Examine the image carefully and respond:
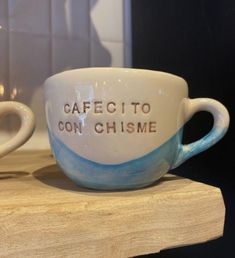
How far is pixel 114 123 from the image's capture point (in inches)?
9.7

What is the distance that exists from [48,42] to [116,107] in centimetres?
43

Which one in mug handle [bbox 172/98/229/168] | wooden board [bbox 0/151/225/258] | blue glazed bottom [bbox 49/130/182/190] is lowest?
wooden board [bbox 0/151/225/258]

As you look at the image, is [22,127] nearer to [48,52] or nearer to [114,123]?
[114,123]

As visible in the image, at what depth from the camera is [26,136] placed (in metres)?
0.31

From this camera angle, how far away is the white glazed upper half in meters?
0.25

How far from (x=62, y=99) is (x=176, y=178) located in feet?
0.41

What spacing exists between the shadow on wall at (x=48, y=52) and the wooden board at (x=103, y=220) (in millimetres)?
357

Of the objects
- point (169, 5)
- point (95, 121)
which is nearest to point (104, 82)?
point (95, 121)

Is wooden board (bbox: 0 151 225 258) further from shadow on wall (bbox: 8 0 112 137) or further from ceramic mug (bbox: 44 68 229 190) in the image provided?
shadow on wall (bbox: 8 0 112 137)

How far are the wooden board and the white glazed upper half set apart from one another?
3 centimetres

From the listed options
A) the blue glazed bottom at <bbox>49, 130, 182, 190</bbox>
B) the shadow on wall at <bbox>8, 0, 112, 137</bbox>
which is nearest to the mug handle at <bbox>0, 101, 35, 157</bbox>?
the blue glazed bottom at <bbox>49, 130, 182, 190</bbox>

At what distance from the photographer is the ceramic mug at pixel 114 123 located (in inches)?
9.7

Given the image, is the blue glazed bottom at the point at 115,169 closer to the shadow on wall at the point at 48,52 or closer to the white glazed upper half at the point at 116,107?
the white glazed upper half at the point at 116,107

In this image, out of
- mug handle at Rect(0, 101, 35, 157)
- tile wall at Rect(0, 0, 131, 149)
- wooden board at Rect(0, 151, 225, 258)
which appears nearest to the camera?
wooden board at Rect(0, 151, 225, 258)
